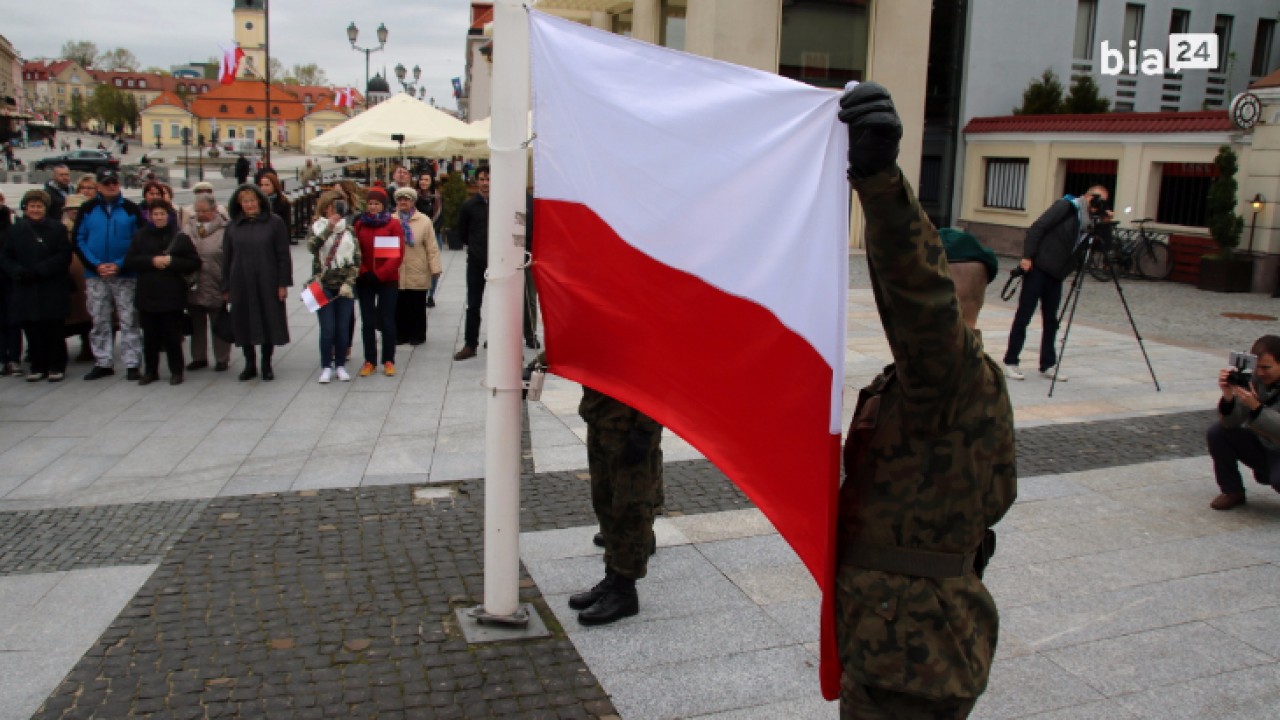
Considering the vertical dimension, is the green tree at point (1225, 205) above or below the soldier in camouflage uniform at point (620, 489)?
above

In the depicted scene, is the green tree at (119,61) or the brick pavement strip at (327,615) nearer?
the brick pavement strip at (327,615)

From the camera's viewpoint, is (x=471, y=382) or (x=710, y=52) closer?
(x=471, y=382)

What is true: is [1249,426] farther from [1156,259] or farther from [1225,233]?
[1156,259]

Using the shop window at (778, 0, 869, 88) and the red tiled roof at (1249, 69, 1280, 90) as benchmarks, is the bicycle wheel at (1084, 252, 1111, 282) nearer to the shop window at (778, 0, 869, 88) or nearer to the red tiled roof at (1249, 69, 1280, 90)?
the red tiled roof at (1249, 69, 1280, 90)

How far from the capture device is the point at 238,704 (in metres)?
3.97

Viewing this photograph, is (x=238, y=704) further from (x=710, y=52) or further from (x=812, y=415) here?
(x=710, y=52)

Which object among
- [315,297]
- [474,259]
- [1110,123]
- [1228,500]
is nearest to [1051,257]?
[1228,500]

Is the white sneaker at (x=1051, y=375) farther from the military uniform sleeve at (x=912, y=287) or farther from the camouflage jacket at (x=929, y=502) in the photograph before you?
the military uniform sleeve at (x=912, y=287)

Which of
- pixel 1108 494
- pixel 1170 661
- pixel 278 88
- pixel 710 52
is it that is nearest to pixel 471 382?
pixel 1108 494

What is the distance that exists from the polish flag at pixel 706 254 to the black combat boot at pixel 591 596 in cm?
123

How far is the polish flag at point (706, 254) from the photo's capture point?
267 centimetres

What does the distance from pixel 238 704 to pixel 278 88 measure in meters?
140

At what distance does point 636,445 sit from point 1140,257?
19.4 meters

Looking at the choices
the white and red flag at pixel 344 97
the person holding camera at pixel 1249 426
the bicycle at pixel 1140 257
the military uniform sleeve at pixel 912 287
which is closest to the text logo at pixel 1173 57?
the bicycle at pixel 1140 257
